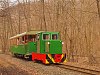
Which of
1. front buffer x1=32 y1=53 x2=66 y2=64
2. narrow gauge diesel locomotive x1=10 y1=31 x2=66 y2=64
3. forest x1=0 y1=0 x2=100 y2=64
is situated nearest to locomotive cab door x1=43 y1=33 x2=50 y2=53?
narrow gauge diesel locomotive x1=10 y1=31 x2=66 y2=64

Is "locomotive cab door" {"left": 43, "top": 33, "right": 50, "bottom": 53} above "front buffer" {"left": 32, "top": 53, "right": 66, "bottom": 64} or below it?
above

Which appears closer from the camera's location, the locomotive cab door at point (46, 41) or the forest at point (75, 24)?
the locomotive cab door at point (46, 41)

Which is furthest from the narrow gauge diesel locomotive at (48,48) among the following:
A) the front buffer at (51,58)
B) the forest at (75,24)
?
the forest at (75,24)

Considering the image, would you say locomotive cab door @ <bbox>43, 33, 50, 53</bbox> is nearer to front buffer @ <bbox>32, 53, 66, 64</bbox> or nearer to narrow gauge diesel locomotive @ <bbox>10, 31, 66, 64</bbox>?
narrow gauge diesel locomotive @ <bbox>10, 31, 66, 64</bbox>

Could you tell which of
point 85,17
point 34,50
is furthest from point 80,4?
point 34,50

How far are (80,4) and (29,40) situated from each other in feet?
54.7

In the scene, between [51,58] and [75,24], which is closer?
[51,58]

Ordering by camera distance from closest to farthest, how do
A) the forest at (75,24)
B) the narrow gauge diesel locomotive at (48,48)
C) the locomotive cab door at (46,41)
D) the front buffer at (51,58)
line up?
the front buffer at (51,58), the narrow gauge diesel locomotive at (48,48), the locomotive cab door at (46,41), the forest at (75,24)

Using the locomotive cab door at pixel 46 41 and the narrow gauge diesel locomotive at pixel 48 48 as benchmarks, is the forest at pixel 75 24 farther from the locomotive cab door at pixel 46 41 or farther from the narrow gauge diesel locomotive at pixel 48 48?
the locomotive cab door at pixel 46 41

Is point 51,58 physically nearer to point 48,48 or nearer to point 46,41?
point 48,48

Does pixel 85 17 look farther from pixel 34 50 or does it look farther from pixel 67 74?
pixel 67 74

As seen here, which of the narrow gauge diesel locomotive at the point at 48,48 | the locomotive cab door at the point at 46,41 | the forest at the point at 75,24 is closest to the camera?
the narrow gauge diesel locomotive at the point at 48,48

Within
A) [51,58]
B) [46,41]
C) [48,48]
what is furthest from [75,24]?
[51,58]

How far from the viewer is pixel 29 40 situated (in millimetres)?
24828
